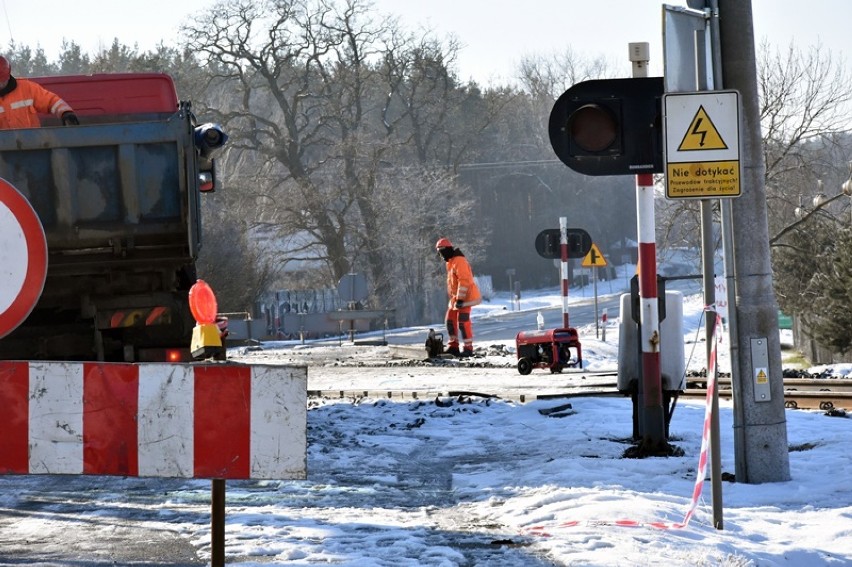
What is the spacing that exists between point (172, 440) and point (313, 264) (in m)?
63.2

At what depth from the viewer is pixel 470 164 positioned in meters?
77.4

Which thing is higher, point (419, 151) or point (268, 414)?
point (419, 151)

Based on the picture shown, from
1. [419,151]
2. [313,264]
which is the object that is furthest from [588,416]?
[313,264]

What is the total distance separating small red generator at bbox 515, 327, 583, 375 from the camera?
70.0ft

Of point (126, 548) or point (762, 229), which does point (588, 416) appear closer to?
point (762, 229)

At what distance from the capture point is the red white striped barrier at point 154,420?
598cm

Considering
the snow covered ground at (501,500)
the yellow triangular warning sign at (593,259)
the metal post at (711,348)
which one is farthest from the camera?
the yellow triangular warning sign at (593,259)

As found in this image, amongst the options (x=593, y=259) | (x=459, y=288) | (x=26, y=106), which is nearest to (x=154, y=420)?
(x=26, y=106)

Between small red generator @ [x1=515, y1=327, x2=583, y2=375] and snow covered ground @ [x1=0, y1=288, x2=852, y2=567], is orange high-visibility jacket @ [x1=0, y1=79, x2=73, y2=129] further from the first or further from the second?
small red generator @ [x1=515, y1=327, x2=583, y2=375]

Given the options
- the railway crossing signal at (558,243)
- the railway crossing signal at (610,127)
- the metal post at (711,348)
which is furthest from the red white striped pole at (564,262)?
the metal post at (711,348)

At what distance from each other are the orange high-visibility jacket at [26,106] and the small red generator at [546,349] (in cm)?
1041

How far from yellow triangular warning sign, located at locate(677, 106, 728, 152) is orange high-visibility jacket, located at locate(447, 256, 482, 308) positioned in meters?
15.7

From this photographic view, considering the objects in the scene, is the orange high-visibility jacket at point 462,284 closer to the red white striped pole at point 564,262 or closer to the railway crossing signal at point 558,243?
the red white striped pole at point 564,262

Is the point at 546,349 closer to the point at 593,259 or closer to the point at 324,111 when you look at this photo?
the point at 593,259
